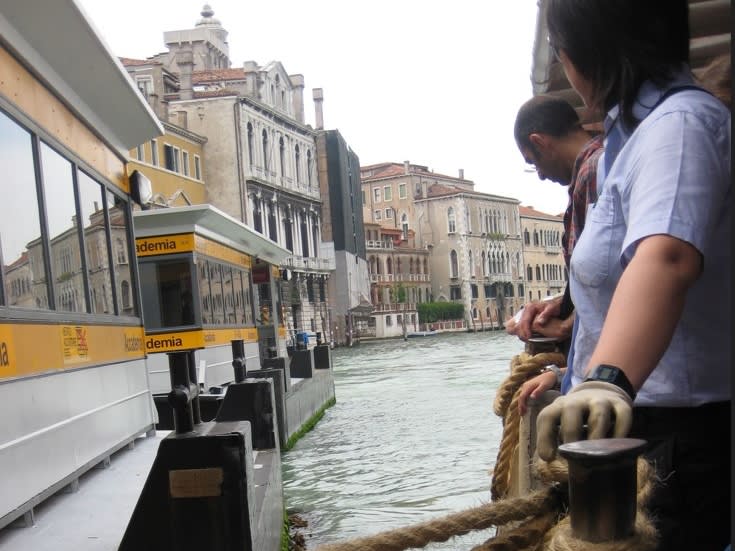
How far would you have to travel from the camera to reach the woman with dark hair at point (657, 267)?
1.15 meters

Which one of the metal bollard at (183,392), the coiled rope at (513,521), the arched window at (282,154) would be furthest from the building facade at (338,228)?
the coiled rope at (513,521)

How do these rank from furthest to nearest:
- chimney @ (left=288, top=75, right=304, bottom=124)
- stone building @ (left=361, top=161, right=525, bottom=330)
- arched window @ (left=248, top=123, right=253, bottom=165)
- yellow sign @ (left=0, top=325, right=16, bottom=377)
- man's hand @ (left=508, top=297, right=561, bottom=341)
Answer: stone building @ (left=361, top=161, right=525, bottom=330), chimney @ (left=288, top=75, right=304, bottom=124), arched window @ (left=248, top=123, right=253, bottom=165), yellow sign @ (left=0, top=325, right=16, bottom=377), man's hand @ (left=508, top=297, right=561, bottom=341)

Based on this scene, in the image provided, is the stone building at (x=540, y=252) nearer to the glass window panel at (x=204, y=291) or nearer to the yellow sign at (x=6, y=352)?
the glass window panel at (x=204, y=291)

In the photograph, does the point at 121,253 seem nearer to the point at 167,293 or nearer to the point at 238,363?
the point at 238,363

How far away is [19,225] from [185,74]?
42322 mm

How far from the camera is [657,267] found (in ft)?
3.83

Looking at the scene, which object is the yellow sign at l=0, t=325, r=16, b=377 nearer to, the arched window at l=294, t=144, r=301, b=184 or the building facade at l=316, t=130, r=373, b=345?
the arched window at l=294, t=144, r=301, b=184

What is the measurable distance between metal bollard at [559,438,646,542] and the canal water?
14.3 feet

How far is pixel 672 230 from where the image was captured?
1.18 metres

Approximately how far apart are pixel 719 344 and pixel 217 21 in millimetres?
59165

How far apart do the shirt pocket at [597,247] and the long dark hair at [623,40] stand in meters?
0.13

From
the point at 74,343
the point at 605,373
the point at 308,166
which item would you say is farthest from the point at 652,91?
the point at 308,166

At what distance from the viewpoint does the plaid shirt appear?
1.93m

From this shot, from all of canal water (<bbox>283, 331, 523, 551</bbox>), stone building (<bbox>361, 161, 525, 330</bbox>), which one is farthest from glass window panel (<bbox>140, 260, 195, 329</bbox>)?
stone building (<bbox>361, 161, 525, 330</bbox>)
